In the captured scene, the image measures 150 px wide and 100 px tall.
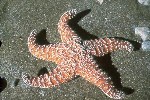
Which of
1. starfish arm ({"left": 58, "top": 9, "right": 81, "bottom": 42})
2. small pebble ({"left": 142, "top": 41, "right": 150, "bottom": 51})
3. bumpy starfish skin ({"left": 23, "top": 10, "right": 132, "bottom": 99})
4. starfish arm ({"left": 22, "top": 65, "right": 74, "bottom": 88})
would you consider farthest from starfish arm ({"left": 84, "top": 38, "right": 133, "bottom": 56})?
starfish arm ({"left": 22, "top": 65, "right": 74, "bottom": 88})

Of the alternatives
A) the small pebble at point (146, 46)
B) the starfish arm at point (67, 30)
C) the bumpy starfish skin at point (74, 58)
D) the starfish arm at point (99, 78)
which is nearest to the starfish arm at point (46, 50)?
the bumpy starfish skin at point (74, 58)

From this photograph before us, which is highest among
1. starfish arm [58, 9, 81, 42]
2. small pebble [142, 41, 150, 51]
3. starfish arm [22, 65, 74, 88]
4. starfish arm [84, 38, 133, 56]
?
starfish arm [58, 9, 81, 42]

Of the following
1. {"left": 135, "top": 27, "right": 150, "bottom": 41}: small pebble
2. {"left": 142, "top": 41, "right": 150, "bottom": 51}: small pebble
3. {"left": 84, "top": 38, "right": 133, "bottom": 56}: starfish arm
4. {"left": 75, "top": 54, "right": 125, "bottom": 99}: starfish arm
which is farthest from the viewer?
{"left": 135, "top": 27, "right": 150, "bottom": 41}: small pebble

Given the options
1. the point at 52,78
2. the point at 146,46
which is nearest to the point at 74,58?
the point at 52,78

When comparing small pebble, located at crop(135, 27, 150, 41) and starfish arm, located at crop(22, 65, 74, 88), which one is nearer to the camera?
starfish arm, located at crop(22, 65, 74, 88)

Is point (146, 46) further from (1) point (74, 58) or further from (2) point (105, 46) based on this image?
(1) point (74, 58)

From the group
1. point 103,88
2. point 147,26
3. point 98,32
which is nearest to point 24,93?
point 103,88

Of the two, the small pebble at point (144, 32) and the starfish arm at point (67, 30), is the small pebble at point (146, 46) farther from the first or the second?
the starfish arm at point (67, 30)

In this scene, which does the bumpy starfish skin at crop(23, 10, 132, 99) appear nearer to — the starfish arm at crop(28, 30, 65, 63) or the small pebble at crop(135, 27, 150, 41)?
the starfish arm at crop(28, 30, 65, 63)
